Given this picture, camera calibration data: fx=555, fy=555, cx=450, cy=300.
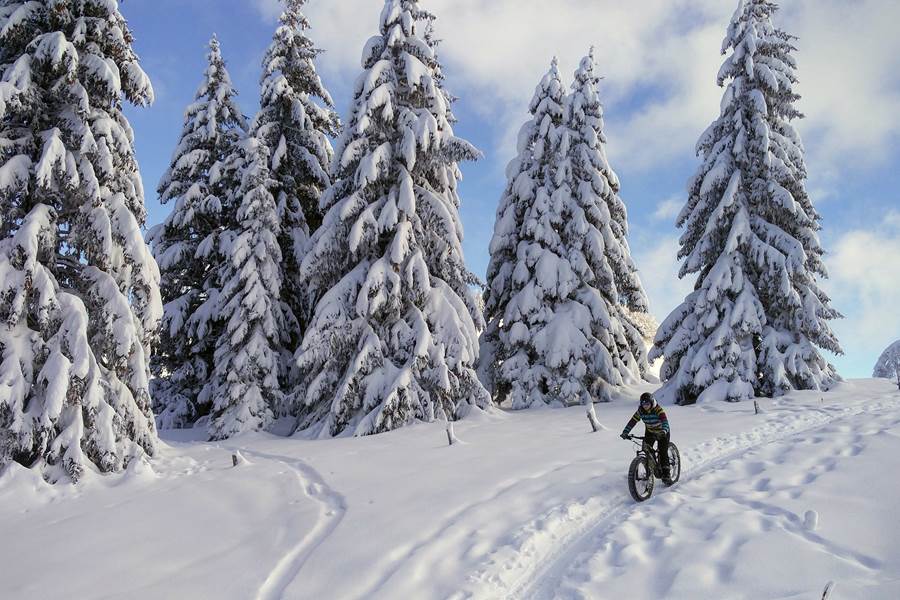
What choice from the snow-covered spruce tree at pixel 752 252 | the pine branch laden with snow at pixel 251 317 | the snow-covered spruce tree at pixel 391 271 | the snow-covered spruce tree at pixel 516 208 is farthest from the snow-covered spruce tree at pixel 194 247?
the snow-covered spruce tree at pixel 752 252

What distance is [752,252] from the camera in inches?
760

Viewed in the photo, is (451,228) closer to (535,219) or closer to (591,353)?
(535,219)

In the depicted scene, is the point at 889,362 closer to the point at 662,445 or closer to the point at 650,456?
the point at 662,445

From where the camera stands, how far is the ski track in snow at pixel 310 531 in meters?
6.77

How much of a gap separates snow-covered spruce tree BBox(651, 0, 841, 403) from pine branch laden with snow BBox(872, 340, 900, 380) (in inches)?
965

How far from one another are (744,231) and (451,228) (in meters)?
10.2

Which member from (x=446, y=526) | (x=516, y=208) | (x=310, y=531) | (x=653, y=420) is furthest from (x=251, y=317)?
(x=653, y=420)

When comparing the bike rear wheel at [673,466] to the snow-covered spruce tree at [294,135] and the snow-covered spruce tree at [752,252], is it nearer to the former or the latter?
the snow-covered spruce tree at [752,252]

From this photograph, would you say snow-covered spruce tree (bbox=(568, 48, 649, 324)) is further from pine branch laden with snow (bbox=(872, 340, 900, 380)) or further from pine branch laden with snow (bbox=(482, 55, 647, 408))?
pine branch laden with snow (bbox=(872, 340, 900, 380))

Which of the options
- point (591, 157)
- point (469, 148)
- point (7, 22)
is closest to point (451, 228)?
point (469, 148)

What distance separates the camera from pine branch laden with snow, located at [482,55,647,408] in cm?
2088

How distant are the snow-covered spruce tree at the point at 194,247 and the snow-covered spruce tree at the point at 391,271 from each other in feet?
17.7

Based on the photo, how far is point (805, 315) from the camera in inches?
744

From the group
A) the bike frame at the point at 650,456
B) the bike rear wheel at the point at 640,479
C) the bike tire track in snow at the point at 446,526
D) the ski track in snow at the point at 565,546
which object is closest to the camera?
the ski track in snow at the point at 565,546
